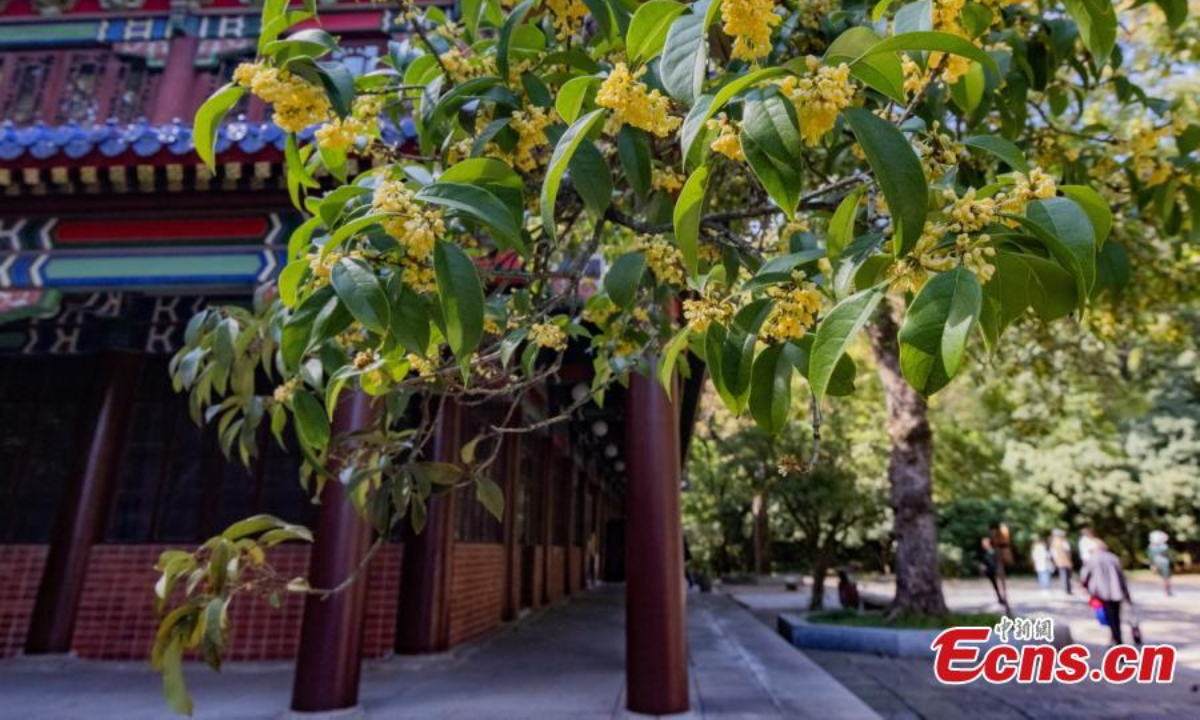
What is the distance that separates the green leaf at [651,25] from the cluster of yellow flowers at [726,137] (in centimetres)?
17

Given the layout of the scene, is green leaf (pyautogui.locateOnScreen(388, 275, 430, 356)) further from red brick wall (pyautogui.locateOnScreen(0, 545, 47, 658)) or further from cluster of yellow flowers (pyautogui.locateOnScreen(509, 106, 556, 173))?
red brick wall (pyautogui.locateOnScreen(0, 545, 47, 658))

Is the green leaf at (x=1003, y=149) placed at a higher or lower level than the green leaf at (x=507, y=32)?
lower

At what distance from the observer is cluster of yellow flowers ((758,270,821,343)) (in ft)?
4.01

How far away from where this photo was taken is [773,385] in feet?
3.97

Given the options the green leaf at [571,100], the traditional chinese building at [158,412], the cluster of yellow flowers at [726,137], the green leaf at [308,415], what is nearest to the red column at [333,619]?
the traditional chinese building at [158,412]

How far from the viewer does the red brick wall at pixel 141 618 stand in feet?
20.1

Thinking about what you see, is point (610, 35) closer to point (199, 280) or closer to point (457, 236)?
point (457, 236)

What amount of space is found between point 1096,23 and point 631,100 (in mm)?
1021

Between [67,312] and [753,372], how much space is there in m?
6.92

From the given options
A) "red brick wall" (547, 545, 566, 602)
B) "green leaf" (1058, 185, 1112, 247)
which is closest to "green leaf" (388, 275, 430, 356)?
"green leaf" (1058, 185, 1112, 247)

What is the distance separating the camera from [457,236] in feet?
6.96

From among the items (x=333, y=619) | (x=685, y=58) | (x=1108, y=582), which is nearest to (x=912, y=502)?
(x=1108, y=582)

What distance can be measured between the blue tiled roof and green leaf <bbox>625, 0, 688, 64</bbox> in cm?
343

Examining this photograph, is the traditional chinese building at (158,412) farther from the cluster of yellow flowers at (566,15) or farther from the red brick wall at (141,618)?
the cluster of yellow flowers at (566,15)
